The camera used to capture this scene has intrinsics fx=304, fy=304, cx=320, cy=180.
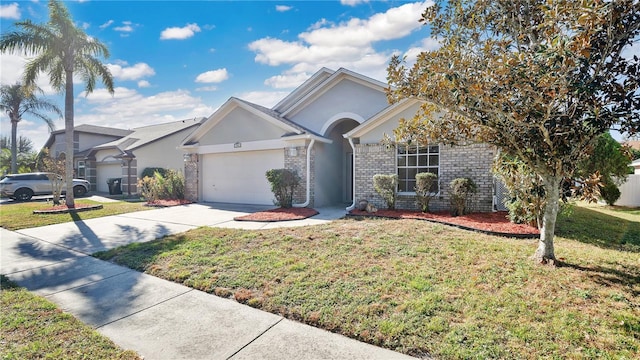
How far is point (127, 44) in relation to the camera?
13.0 metres

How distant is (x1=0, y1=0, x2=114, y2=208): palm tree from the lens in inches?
485

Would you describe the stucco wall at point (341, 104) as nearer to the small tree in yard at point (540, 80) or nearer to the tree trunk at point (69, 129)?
the small tree in yard at point (540, 80)

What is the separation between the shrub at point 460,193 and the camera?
361 inches

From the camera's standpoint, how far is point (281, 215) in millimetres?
10477

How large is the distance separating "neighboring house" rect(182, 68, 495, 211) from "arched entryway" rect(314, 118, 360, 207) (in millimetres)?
45

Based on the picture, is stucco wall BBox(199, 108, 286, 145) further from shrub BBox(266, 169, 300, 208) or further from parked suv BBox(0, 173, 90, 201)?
parked suv BBox(0, 173, 90, 201)

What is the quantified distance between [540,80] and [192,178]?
15.5 meters

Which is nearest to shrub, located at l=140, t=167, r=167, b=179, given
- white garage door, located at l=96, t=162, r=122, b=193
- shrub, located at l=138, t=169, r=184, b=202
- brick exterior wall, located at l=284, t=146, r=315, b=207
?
white garage door, located at l=96, t=162, r=122, b=193

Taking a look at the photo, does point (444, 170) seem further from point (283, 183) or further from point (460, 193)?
point (283, 183)

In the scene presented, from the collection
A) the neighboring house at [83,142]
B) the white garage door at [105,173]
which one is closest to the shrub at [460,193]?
the white garage door at [105,173]

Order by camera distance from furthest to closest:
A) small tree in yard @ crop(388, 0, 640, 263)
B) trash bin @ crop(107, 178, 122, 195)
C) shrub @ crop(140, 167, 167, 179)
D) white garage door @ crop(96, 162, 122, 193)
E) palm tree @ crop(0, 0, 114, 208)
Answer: white garage door @ crop(96, 162, 122, 193) → trash bin @ crop(107, 178, 122, 195) → shrub @ crop(140, 167, 167, 179) → palm tree @ crop(0, 0, 114, 208) → small tree in yard @ crop(388, 0, 640, 263)

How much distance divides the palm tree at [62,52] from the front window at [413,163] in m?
13.9

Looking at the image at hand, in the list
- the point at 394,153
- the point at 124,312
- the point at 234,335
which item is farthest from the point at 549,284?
the point at 394,153

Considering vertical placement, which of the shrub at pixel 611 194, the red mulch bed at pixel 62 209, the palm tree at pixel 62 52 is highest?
the palm tree at pixel 62 52
